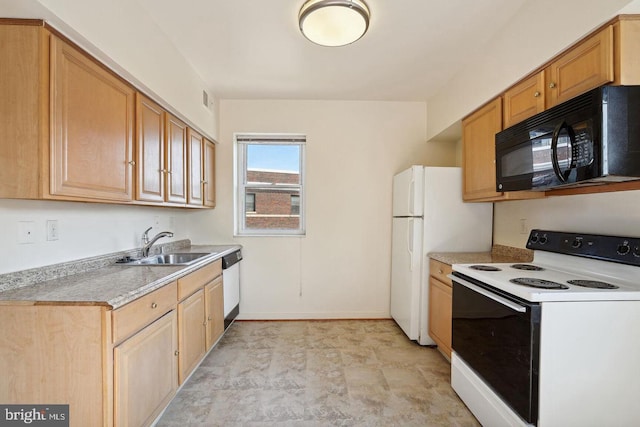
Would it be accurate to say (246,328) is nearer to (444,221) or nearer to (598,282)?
(444,221)

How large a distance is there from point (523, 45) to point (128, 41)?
2441mm

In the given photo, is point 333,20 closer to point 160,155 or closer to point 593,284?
Result: point 160,155

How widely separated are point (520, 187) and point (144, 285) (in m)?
2.24

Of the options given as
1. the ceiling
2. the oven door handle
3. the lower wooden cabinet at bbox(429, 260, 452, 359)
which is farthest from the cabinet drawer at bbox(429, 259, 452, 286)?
the ceiling

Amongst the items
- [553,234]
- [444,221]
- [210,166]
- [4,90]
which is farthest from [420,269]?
[4,90]

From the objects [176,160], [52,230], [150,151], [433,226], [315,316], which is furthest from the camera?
[315,316]

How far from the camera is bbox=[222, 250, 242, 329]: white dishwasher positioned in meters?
2.87

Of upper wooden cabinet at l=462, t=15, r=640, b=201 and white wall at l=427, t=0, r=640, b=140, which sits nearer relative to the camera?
upper wooden cabinet at l=462, t=15, r=640, b=201

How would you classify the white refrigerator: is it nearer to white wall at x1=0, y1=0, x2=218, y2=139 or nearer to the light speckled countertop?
the light speckled countertop

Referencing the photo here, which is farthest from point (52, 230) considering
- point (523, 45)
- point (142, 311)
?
point (523, 45)

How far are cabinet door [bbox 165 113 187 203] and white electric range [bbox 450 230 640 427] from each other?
237 cm

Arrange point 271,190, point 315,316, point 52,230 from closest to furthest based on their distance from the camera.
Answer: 1. point 52,230
2. point 315,316
3. point 271,190

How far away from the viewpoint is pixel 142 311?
148cm

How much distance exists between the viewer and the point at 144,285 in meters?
1.49
